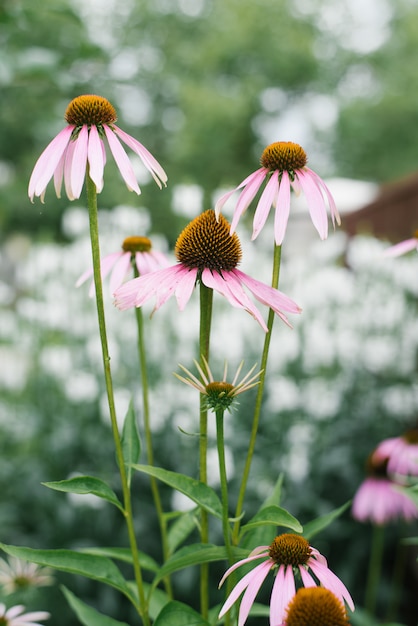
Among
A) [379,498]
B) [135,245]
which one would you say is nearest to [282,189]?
[135,245]

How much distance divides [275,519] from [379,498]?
1256 millimetres

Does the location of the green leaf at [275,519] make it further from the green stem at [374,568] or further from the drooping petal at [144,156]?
the green stem at [374,568]

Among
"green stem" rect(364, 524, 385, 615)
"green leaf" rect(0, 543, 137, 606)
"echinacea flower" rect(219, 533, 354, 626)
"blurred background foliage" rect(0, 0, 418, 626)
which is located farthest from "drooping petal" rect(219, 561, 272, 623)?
"blurred background foliage" rect(0, 0, 418, 626)

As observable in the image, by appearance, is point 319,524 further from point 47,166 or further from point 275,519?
point 47,166

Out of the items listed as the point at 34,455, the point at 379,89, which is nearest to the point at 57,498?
the point at 34,455

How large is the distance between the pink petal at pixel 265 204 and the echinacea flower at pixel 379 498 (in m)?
1.21

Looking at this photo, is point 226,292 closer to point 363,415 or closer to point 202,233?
point 202,233

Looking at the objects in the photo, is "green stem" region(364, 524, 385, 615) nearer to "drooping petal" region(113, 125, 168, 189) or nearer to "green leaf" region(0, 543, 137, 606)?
"green leaf" region(0, 543, 137, 606)

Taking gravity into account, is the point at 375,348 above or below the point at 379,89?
below

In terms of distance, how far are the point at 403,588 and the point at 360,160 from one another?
15.5 m

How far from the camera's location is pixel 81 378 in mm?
2273

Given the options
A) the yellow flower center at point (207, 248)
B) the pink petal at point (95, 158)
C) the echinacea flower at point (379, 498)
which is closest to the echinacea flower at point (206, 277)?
the yellow flower center at point (207, 248)

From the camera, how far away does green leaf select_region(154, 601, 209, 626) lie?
0.64 m

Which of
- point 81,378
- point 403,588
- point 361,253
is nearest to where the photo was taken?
point 81,378
